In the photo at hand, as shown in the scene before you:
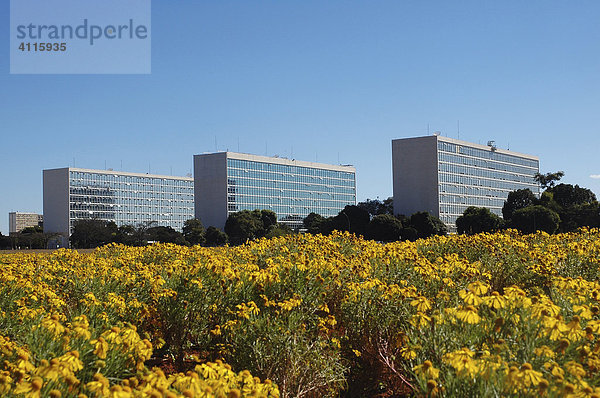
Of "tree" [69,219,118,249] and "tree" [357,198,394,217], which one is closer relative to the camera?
"tree" [69,219,118,249]

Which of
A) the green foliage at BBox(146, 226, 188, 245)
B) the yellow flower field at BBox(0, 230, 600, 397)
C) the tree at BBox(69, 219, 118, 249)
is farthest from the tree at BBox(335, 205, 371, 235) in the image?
the yellow flower field at BBox(0, 230, 600, 397)

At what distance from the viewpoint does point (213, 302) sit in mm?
6566

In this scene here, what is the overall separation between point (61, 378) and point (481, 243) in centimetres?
921

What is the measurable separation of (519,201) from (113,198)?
304ft

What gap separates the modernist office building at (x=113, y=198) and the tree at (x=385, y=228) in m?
74.5

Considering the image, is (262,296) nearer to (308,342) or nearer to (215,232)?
(308,342)

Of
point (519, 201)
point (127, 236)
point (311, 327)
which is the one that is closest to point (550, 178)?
point (519, 201)

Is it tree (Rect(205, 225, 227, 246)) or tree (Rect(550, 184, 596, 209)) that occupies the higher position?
tree (Rect(550, 184, 596, 209))

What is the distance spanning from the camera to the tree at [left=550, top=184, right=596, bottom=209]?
86938mm

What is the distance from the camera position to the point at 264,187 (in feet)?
386

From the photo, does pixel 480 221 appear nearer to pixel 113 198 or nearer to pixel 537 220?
pixel 537 220

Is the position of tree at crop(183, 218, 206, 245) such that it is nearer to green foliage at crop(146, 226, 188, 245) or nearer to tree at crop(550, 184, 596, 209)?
green foliage at crop(146, 226, 188, 245)

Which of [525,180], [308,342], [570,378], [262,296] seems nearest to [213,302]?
[262,296]

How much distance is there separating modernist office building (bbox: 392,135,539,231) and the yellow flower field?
93766 mm
